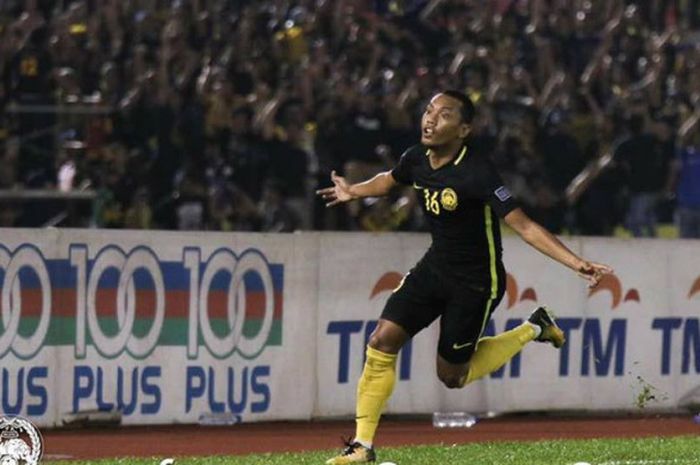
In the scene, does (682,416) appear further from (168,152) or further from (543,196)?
(168,152)

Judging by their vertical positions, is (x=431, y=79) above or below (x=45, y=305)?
above

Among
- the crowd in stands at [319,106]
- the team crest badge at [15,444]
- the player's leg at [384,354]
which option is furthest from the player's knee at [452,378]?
the crowd in stands at [319,106]

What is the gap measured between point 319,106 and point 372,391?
843 cm

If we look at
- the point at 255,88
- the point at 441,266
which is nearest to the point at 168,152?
the point at 255,88

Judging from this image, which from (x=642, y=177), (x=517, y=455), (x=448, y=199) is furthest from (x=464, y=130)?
(x=642, y=177)

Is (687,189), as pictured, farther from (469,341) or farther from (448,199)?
(448,199)

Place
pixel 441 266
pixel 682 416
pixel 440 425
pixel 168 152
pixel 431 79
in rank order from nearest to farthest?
pixel 441 266 → pixel 440 425 → pixel 682 416 → pixel 168 152 → pixel 431 79

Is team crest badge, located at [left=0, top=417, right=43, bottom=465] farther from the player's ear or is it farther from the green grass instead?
the player's ear

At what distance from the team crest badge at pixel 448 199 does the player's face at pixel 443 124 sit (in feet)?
0.86

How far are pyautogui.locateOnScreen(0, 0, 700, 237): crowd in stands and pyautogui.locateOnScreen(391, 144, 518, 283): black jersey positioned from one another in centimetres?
630

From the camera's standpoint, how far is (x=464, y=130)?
9.17 m

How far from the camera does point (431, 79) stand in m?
18.7

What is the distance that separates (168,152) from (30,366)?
4012 mm

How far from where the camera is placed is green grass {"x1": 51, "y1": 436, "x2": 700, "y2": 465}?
9.51 metres
